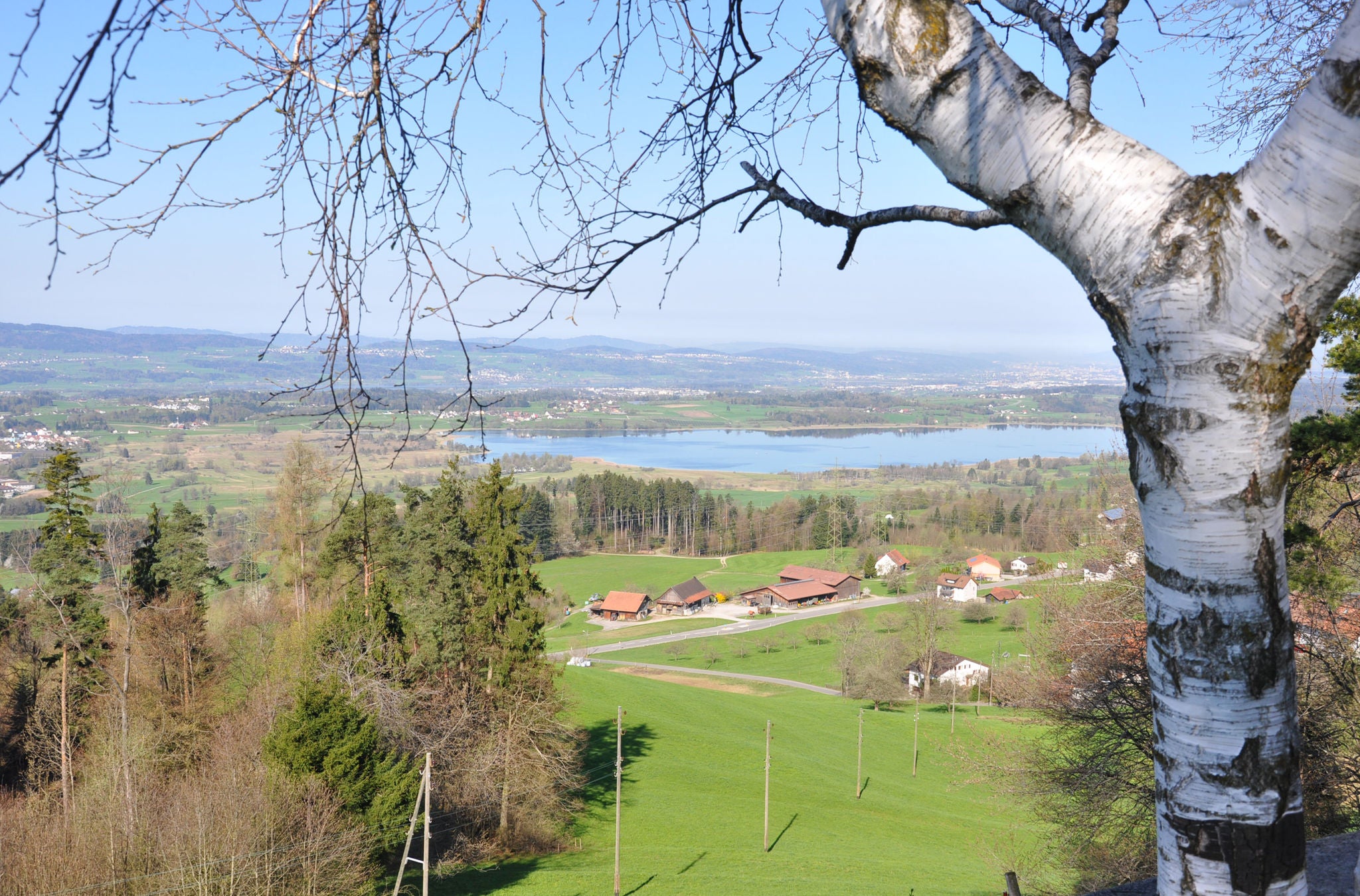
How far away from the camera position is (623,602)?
5066 centimetres

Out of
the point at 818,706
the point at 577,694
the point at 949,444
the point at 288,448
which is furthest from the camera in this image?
the point at 949,444

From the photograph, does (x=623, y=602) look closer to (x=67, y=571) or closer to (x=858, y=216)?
(x=67, y=571)

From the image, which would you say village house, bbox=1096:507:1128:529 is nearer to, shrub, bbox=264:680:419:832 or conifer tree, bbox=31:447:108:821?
shrub, bbox=264:680:419:832

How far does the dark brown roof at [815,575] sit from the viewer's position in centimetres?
5503

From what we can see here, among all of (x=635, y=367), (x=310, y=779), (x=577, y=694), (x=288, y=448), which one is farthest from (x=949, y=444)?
(x=310, y=779)

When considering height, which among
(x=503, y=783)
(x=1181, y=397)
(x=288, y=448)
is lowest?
(x=503, y=783)

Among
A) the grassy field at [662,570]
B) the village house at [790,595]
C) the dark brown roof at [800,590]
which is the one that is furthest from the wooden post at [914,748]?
the grassy field at [662,570]

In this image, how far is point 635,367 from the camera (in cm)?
14800

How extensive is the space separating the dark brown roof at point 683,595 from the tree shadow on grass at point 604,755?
23027 millimetres

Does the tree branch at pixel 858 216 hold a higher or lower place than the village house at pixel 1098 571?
higher

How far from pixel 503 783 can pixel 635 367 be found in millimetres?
Result: 131581

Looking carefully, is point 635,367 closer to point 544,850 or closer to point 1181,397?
point 544,850

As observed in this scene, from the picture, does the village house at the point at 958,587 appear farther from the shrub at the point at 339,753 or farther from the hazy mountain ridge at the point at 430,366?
the shrub at the point at 339,753

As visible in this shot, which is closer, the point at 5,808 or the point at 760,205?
the point at 760,205
